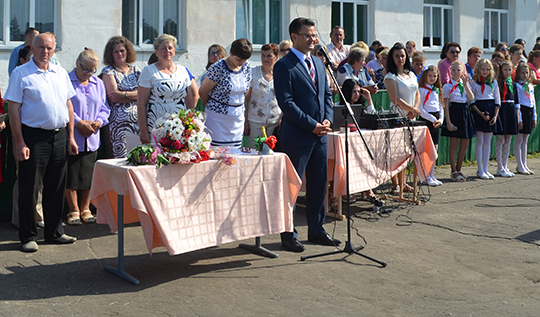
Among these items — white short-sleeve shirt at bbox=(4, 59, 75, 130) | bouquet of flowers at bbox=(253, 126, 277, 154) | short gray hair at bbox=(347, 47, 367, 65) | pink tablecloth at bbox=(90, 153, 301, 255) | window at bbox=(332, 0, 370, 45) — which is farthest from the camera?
window at bbox=(332, 0, 370, 45)

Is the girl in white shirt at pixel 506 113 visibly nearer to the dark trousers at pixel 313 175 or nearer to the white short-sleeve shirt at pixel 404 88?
the white short-sleeve shirt at pixel 404 88

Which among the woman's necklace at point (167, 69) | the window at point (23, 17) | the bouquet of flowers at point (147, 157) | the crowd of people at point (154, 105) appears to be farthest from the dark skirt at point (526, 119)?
the window at point (23, 17)

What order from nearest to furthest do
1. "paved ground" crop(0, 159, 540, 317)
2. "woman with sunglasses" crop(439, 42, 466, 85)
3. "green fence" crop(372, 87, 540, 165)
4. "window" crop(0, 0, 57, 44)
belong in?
"paved ground" crop(0, 159, 540, 317)
"green fence" crop(372, 87, 540, 165)
"woman with sunglasses" crop(439, 42, 466, 85)
"window" crop(0, 0, 57, 44)

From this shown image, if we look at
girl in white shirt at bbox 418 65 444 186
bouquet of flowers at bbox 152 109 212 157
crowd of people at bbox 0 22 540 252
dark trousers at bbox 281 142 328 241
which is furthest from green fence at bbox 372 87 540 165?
bouquet of flowers at bbox 152 109 212 157

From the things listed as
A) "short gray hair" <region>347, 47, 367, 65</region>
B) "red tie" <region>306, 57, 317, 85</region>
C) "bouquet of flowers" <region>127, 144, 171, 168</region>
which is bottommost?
"bouquet of flowers" <region>127, 144, 171, 168</region>

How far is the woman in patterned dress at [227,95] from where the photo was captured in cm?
717

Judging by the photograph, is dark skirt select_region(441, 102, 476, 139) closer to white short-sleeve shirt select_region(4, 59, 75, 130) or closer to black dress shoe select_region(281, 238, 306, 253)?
black dress shoe select_region(281, 238, 306, 253)

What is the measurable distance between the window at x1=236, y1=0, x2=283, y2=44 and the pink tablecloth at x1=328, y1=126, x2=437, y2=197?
8.39 metres

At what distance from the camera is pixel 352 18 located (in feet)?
61.6

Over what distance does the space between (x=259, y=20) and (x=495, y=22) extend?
9.61m

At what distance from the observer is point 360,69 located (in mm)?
9758

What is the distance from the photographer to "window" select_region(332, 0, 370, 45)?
1855 cm

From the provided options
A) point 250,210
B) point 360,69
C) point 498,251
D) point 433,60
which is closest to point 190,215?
point 250,210

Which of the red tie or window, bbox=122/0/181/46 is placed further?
window, bbox=122/0/181/46
